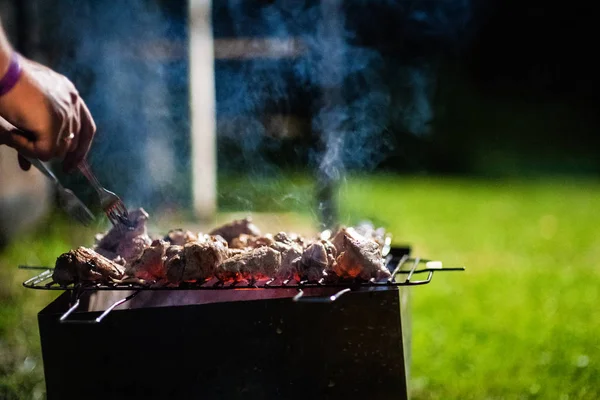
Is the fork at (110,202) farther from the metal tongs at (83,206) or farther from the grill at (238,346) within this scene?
the grill at (238,346)

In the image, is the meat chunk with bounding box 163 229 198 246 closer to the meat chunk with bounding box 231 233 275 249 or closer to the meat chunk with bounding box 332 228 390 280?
the meat chunk with bounding box 231 233 275 249

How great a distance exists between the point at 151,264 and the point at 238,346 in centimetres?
49

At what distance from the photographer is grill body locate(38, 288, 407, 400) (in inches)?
110

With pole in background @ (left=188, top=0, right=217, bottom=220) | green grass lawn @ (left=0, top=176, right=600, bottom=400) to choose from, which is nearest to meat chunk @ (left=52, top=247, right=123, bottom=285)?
green grass lawn @ (left=0, top=176, right=600, bottom=400)

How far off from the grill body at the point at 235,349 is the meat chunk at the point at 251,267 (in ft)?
0.31

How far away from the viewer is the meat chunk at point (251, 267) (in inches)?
111

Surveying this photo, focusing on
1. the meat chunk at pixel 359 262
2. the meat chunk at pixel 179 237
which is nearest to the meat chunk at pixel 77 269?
the meat chunk at pixel 179 237

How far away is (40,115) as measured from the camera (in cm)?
293

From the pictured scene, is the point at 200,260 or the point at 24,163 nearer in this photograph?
the point at 200,260

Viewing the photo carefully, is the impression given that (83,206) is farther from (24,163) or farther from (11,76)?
(11,76)

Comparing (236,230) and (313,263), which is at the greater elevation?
(313,263)

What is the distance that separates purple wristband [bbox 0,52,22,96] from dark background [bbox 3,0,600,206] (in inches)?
107

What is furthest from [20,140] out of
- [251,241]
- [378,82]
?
[378,82]

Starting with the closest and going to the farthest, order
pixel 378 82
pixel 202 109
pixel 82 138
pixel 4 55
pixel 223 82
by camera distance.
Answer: pixel 4 55 < pixel 82 138 < pixel 223 82 < pixel 202 109 < pixel 378 82
